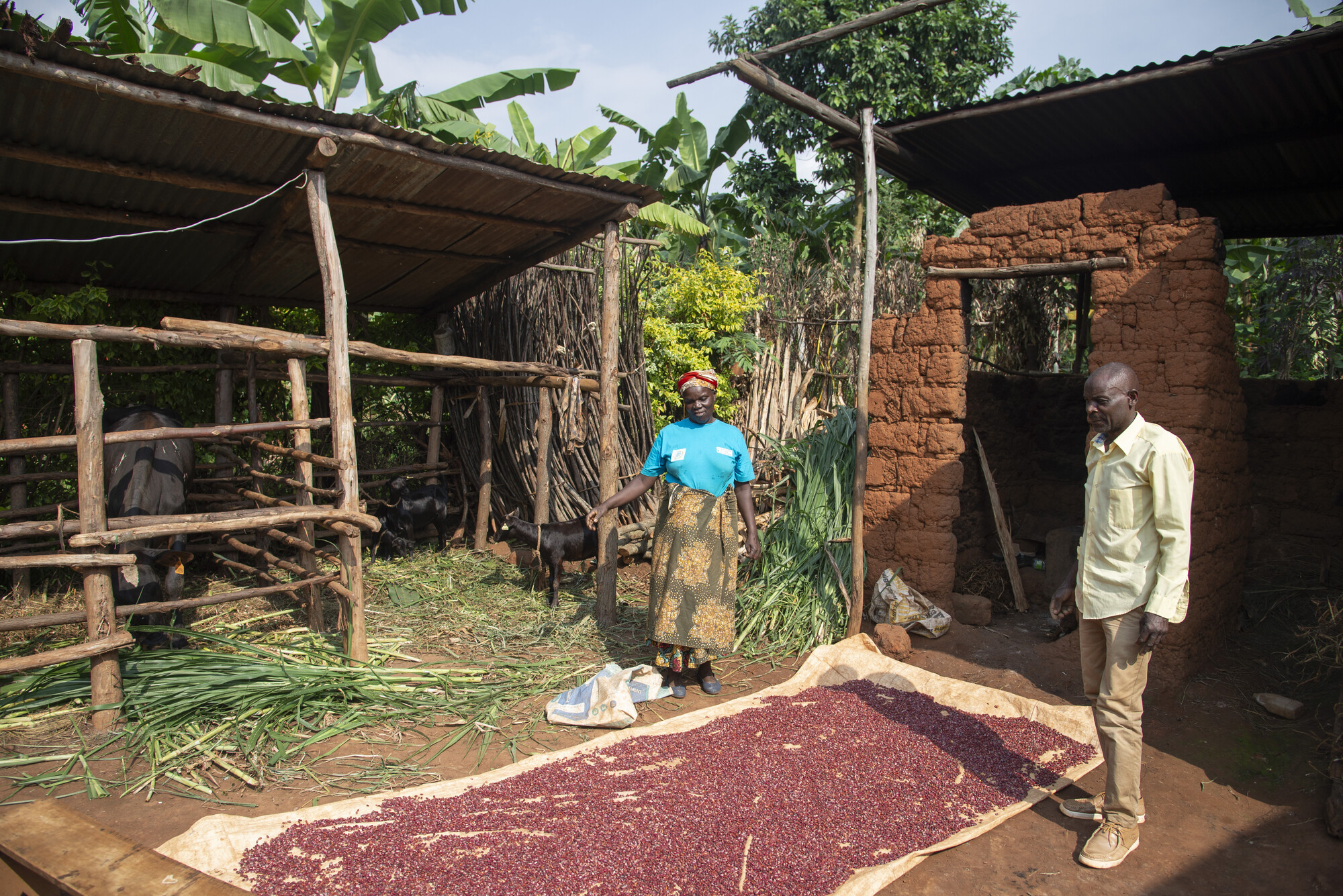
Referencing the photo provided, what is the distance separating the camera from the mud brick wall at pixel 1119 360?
4.41 metres

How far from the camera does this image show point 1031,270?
493 cm

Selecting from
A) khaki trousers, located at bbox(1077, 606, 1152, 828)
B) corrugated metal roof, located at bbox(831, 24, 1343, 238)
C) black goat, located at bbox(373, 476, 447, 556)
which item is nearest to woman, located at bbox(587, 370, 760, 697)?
khaki trousers, located at bbox(1077, 606, 1152, 828)

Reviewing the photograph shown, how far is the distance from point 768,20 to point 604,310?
39.9 feet

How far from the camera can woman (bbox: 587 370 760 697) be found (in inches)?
169

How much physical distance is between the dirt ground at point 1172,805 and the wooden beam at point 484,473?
3.89 meters

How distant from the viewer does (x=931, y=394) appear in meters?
5.33

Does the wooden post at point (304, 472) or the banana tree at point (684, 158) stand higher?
the banana tree at point (684, 158)

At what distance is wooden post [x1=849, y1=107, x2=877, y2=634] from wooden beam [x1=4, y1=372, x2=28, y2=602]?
232 inches

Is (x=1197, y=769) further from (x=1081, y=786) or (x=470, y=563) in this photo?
(x=470, y=563)

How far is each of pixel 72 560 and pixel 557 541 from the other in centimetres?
323

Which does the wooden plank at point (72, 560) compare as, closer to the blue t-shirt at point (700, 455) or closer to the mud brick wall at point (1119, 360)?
the blue t-shirt at point (700, 455)

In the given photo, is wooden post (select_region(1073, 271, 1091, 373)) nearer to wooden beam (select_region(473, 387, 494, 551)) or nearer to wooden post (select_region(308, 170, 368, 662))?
wooden beam (select_region(473, 387, 494, 551))

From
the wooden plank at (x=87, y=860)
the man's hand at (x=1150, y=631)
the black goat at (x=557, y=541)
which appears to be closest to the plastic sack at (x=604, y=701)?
the black goat at (x=557, y=541)

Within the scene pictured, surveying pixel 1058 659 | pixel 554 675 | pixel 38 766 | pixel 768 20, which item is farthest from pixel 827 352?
pixel 768 20
